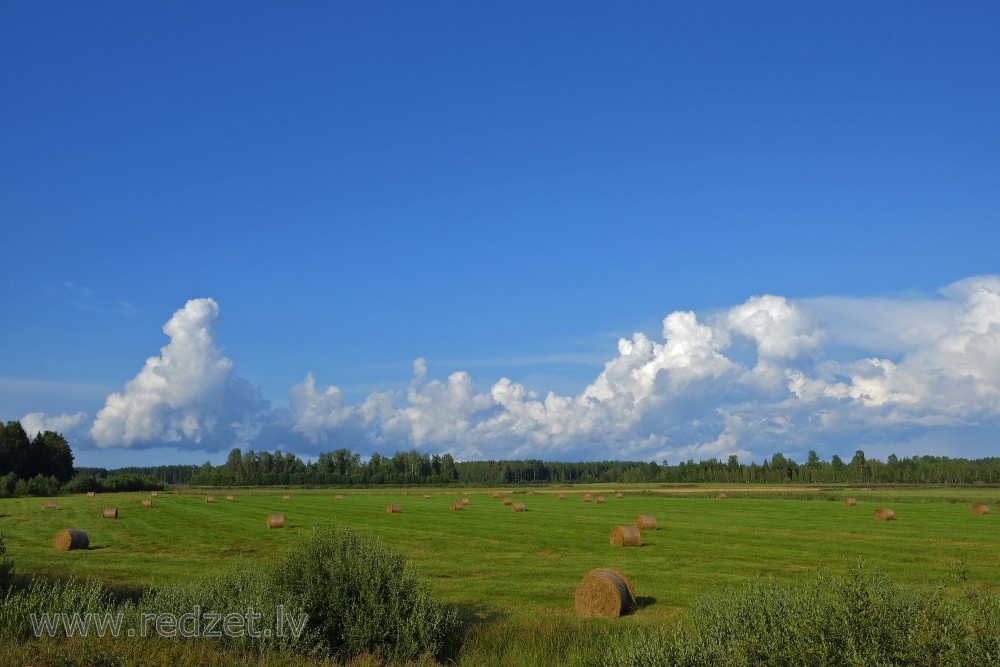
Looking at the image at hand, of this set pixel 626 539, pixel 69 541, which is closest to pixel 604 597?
pixel 626 539

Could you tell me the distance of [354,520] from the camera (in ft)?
164

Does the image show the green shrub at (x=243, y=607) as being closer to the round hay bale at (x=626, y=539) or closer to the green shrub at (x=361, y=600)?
the green shrub at (x=361, y=600)

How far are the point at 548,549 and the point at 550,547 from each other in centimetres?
61

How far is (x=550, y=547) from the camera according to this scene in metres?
34.6

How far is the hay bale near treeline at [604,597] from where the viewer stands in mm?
19812

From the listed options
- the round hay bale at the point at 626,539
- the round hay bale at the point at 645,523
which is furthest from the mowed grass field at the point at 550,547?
the round hay bale at the point at 626,539

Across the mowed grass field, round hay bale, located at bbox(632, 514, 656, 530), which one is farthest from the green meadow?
round hay bale, located at bbox(632, 514, 656, 530)

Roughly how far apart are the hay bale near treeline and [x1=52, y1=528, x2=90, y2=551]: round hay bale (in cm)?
2572

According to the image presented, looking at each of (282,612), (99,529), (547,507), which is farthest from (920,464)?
(282,612)

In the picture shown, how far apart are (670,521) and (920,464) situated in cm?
16420

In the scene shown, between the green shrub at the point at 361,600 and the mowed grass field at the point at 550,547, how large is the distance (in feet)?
7.53

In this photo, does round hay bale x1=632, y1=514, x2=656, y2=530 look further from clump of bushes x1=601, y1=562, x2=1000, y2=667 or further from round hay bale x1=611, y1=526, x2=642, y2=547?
clump of bushes x1=601, y1=562, x2=1000, y2=667

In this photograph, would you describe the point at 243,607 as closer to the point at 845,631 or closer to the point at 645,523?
the point at 845,631

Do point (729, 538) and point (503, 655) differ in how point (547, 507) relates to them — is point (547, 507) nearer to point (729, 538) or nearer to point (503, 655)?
point (729, 538)
